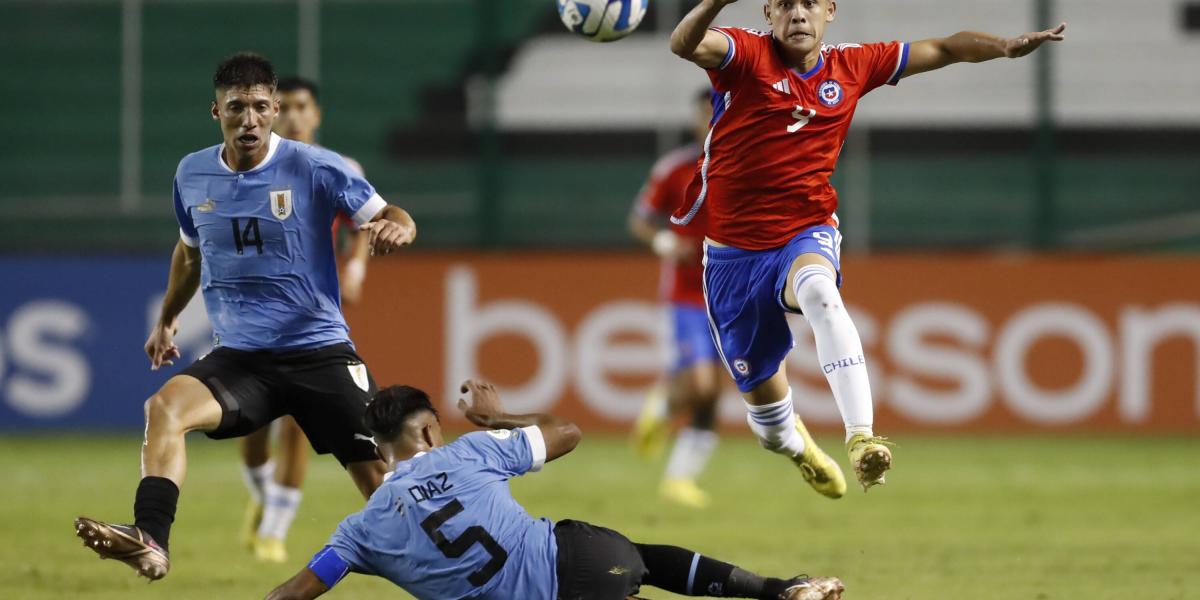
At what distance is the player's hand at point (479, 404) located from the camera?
647cm

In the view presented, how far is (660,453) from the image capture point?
1589 cm

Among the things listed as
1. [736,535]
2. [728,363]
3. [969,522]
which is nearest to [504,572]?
[728,363]

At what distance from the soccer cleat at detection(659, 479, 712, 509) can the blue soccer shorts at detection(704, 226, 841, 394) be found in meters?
3.74

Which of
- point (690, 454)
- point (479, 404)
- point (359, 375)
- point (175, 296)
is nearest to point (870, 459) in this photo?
point (479, 404)

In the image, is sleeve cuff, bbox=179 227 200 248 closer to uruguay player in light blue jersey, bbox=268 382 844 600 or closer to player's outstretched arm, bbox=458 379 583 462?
uruguay player in light blue jersey, bbox=268 382 844 600

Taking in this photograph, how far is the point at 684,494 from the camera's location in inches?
488

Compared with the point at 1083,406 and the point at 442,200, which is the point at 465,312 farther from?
the point at 1083,406

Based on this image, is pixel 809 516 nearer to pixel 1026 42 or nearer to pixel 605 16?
pixel 1026 42

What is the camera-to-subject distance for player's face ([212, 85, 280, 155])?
7.35m

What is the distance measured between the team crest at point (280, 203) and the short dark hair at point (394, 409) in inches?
53.5

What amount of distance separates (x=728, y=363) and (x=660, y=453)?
7.47 m

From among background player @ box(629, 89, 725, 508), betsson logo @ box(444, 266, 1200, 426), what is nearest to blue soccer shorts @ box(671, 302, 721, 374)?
background player @ box(629, 89, 725, 508)

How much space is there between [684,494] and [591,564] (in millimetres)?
6029

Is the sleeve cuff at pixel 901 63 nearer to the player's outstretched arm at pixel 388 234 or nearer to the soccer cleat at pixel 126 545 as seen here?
the player's outstretched arm at pixel 388 234
